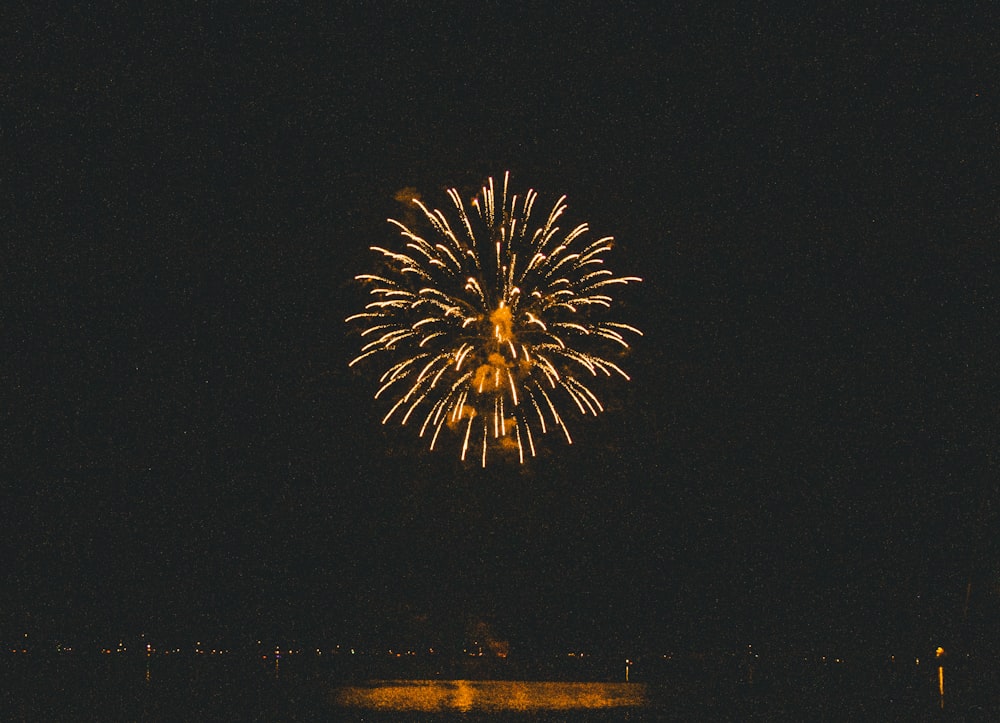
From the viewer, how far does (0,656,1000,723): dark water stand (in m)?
30.8

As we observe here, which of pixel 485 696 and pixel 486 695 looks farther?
pixel 486 695

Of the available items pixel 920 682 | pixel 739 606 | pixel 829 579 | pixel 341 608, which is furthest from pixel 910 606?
pixel 341 608

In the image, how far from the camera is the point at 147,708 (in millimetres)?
32281

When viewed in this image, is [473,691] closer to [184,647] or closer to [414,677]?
[414,677]

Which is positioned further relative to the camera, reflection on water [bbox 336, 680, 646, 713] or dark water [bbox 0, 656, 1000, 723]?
reflection on water [bbox 336, 680, 646, 713]

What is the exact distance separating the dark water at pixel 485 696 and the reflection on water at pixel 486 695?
0.05 metres

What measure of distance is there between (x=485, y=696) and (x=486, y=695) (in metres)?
0.35

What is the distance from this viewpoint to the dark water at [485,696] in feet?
101

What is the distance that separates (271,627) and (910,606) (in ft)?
101

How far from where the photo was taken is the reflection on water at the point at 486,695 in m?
33.8

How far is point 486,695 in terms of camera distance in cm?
3725

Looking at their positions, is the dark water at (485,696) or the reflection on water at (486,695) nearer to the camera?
A: the dark water at (485,696)

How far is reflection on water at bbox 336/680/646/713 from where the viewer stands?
33.8 m

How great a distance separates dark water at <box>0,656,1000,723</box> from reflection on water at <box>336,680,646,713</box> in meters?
0.05
